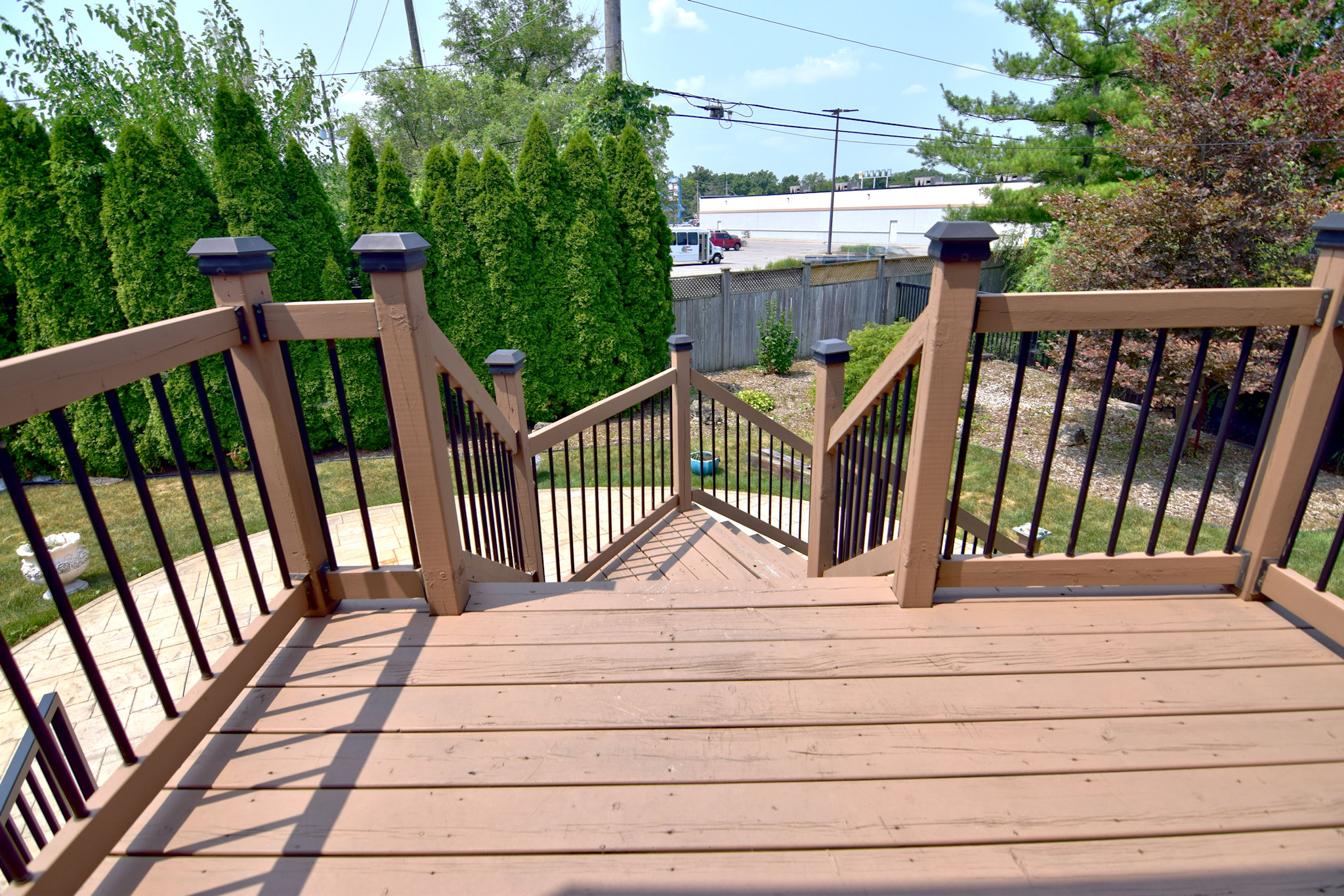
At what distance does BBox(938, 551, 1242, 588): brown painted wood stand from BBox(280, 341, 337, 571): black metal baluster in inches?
75.4

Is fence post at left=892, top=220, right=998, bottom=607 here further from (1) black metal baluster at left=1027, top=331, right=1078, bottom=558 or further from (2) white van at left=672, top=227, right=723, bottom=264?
(2) white van at left=672, top=227, right=723, bottom=264

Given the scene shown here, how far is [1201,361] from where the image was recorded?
1924 mm

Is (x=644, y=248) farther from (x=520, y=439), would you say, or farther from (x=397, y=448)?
(x=397, y=448)

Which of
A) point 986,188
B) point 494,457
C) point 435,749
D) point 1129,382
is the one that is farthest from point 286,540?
point 986,188

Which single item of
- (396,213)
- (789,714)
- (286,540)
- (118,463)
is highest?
(396,213)

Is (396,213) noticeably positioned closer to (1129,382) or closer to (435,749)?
(435,749)

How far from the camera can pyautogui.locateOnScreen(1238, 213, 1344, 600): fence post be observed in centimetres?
172

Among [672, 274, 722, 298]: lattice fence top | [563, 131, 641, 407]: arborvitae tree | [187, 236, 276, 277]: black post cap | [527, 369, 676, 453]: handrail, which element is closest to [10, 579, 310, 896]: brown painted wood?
[187, 236, 276, 277]: black post cap

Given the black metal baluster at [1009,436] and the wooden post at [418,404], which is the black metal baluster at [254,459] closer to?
the wooden post at [418,404]

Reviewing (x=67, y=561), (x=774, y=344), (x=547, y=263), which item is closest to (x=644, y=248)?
(x=547, y=263)

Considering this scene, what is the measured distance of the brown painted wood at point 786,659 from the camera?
1.74m

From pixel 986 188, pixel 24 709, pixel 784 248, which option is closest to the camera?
pixel 24 709

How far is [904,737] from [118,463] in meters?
8.38

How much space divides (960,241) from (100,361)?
1.88 m
